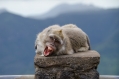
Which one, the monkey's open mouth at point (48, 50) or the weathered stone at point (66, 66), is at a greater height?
the monkey's open mouth at point (48, 50)

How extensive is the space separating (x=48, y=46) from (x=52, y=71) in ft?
0.69

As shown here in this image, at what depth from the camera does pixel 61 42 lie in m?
1.92

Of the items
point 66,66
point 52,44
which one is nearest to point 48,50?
point 52,44

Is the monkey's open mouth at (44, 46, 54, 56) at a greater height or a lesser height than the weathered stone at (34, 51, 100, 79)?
greater

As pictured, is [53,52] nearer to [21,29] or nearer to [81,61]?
[81,61]

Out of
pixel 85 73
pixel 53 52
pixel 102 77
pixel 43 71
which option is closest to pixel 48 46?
pixel 53 52

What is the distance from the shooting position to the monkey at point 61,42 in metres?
1.88

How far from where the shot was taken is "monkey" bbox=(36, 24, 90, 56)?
1.88 metres

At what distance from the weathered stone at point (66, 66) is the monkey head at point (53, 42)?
5 centimetres

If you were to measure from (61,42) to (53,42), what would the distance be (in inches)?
2.9

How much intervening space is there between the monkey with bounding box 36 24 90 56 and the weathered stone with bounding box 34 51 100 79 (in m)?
0.07

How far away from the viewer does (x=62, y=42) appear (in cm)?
193

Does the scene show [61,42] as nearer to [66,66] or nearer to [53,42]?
[53,42]

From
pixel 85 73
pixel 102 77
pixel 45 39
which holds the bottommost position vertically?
pixel 102 77
